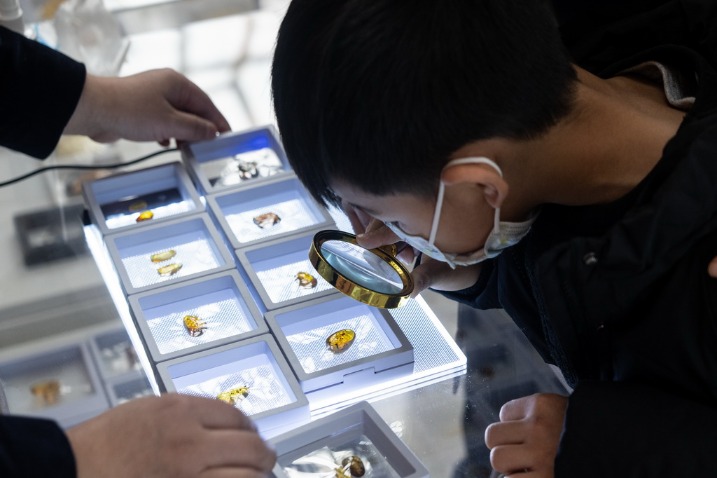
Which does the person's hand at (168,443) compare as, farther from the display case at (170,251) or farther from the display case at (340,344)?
the display case at (170,251)

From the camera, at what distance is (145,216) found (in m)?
1.37

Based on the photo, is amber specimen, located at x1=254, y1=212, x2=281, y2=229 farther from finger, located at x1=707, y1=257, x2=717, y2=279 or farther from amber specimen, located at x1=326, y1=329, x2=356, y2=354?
finger, located at x1=707, y1=257, x2=717, y2=279

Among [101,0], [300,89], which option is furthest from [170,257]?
[101,0]

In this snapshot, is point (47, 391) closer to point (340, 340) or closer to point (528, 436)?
point (340, 340)

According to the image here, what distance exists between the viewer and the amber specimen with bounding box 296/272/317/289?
128 centimetres

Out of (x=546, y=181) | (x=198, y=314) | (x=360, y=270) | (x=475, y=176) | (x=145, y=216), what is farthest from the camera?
(x=145, y=216)

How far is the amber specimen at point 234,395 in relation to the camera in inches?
44.1

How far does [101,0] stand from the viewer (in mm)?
1678

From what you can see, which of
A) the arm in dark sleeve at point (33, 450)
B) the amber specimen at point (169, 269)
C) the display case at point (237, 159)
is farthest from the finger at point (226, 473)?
the display case at point (237, 159)

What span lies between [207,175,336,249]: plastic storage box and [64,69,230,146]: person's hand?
0.39 feet

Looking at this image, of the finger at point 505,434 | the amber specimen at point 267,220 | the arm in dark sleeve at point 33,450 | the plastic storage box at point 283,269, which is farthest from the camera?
the amber specimen at point 267,220

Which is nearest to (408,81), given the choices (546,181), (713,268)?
(546,181)

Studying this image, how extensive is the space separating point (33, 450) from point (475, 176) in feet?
1.42

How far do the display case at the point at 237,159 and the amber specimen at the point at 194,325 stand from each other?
0.72ft
